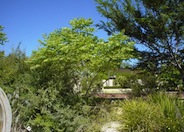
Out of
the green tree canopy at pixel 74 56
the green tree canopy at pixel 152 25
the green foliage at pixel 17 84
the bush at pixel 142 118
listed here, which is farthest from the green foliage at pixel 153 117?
the green tree canopy at pixel 152 25

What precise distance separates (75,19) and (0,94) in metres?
4.33

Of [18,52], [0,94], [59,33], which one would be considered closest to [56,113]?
[0,94]

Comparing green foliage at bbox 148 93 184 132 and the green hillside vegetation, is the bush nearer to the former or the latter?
the green hillside vegetation

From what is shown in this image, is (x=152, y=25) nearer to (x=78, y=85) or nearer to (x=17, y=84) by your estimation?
(x=78, y=85)

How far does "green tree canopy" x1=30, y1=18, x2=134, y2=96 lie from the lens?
7914mm

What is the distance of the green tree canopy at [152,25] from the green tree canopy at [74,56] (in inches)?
131

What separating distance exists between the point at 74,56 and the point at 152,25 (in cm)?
532

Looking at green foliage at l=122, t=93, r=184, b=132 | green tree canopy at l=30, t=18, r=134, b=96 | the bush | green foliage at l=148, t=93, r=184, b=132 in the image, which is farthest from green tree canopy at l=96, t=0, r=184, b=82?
the bush

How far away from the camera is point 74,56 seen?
7.96 meters

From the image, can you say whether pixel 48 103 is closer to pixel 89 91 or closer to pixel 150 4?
pixel 89 91

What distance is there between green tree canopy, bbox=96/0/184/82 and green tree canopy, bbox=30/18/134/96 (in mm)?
3333

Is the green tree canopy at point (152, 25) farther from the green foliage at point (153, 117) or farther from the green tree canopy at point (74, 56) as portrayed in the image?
the green foliage at point (153, 117)

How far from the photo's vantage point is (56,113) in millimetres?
7234

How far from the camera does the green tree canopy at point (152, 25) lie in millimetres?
11312
